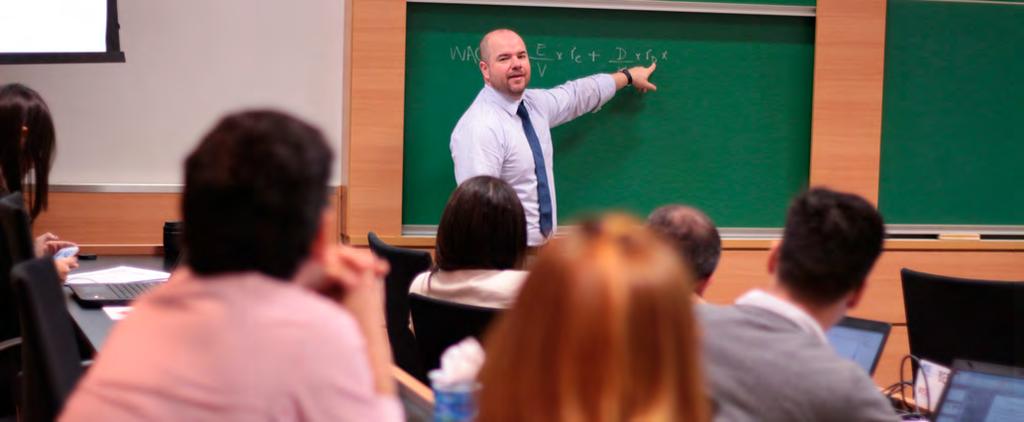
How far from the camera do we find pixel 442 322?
248 cm

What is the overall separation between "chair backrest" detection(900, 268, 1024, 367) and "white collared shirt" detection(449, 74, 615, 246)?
1.70 m

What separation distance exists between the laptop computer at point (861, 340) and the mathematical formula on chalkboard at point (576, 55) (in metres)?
2.21

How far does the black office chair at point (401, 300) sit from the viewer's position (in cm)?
304

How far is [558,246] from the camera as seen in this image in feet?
3.65

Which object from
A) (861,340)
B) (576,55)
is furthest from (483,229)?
(576,55)

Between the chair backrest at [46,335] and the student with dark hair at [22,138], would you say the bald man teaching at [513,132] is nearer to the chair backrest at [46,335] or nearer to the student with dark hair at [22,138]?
the student with dark hair at [22,138]

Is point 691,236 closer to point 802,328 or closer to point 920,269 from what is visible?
point 802,328

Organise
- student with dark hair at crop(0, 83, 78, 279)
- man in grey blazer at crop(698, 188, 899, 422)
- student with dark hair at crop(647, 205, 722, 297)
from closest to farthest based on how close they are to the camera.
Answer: man in grey blazer at crop(698, 188, 899, 422), student with dark hair at crop(647, 205, 722, 297), student with dark hair at crop(0, 83, 78, 279)

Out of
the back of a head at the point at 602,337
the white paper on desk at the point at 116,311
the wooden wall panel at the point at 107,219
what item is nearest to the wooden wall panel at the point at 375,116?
the wooden wall panel at the point at 107,219

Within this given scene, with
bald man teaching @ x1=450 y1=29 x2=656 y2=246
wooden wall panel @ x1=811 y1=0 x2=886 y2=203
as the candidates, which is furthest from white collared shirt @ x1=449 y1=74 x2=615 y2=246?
wooden wall panel @ x1=811 y1=0 x2=886 y2=203

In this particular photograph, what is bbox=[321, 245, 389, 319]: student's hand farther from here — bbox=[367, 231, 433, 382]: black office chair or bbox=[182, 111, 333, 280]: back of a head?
bbox=[367, 231, 433, 382]: black office chair

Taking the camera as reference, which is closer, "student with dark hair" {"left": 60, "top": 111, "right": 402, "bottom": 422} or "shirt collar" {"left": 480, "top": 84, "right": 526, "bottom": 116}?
"student with dark hair" {"left": 60, "top": 111, "right": 402, "bottom": 422}

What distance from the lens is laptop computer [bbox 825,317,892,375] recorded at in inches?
93.1

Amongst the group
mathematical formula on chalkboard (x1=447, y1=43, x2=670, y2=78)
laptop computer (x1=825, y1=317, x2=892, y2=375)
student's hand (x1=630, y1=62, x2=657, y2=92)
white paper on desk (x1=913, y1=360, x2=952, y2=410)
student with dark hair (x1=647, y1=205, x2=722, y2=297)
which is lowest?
white paper on desk (x1=913, y1=360, x2=952, y2=410)
